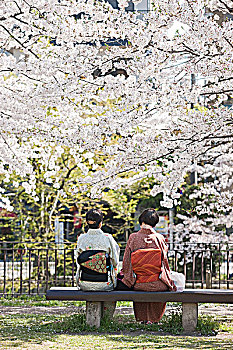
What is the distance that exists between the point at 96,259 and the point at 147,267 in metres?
0.59

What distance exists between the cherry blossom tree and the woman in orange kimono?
171 centimetres

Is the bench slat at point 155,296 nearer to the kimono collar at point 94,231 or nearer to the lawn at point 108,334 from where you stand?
the lawn at point 108,334

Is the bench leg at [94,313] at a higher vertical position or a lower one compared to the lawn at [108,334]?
higher

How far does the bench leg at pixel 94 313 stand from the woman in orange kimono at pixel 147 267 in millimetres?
417

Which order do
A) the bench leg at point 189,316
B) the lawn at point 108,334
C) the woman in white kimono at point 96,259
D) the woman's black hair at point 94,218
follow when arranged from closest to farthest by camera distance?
the lawn at point 108,334, the bench leg at point 189,316, the woman in white kimono at point 96,259, the woman's black hair at point 94,218

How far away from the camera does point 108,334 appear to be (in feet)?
18.7

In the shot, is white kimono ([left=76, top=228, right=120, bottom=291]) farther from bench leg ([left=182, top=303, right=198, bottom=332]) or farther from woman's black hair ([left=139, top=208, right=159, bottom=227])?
bench leg ([left=182, top=303, right=198, bottom=332])

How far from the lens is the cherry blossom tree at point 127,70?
6223 mm

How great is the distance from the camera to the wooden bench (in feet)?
19.0

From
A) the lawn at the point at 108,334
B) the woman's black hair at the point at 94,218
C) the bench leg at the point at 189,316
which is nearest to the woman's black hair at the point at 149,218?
the woman's black hair at the point at 94,218

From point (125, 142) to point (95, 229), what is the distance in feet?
6.03

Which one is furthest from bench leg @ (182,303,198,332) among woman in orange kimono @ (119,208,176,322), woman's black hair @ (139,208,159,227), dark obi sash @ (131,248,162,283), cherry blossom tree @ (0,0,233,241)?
cherry blossom tree @ (0,0,233,241)

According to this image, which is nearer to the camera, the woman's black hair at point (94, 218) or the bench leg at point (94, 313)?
the bench leg at point (94, 313)

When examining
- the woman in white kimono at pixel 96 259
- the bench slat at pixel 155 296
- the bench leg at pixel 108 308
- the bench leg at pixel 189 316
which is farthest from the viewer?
the bench leg at pixel 108 308
